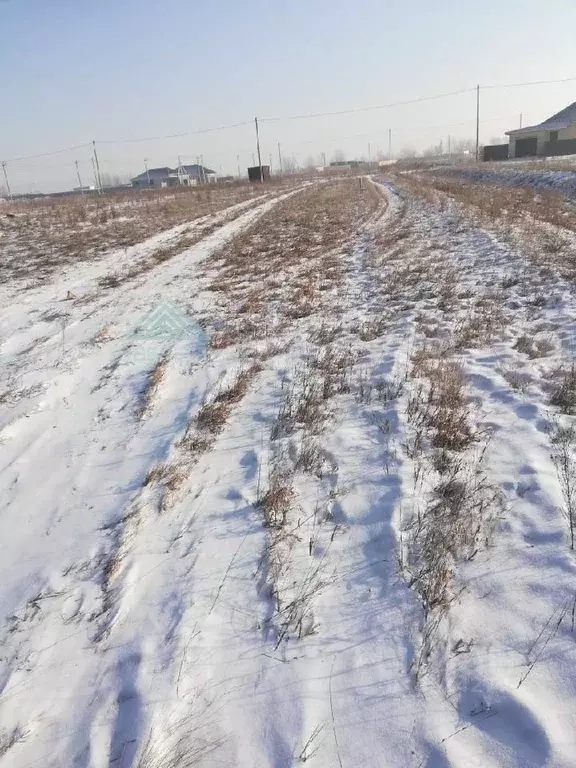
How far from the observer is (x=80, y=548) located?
3096 millimetres

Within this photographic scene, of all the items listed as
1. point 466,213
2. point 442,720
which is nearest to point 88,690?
point 442,720

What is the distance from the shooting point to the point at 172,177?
89.1 m

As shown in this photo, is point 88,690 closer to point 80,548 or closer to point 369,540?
point 80,548

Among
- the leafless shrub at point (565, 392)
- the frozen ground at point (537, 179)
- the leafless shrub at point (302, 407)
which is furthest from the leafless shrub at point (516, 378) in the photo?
the frozen ground at point (537, 179)

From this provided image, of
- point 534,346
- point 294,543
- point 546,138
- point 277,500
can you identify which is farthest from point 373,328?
point 546,138

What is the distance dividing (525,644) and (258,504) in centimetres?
181

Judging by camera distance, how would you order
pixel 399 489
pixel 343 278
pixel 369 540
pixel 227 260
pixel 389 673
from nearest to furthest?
1. pixel 389 673
2. pixel 369 540
3. pixel 399 489
4. pixel 343 278
5. pixel 227 260

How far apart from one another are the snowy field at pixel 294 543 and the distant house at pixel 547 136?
167 ft

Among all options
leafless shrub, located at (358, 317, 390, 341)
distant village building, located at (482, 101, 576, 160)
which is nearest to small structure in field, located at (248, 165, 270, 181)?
distant village building, located at (482, 101, 576, 160)

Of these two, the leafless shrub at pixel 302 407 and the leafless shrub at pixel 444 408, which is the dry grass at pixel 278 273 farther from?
the leafless shrub at pixel 444 408

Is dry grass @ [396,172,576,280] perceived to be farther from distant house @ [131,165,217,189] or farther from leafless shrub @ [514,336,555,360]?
distant house @ [131,165,217,189]

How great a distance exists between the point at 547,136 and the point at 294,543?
6038 cm

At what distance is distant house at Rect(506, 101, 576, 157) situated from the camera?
46.6 metres

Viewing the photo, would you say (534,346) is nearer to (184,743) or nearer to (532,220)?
(184,743)
